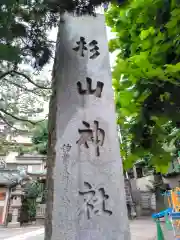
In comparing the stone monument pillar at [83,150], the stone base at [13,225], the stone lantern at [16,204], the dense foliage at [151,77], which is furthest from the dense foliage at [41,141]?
the dense foliage at [151,77]

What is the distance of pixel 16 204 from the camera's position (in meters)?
10.4

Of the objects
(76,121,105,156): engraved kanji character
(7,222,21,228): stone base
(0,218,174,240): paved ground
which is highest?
(76,121,105,156): engraved kanji character

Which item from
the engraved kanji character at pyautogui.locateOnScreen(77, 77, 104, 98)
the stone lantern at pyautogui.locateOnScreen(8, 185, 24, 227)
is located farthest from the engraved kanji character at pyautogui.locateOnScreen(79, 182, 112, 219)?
the stone lantern at pyautogui.locateOnScreen(8, 185, 24, 227)

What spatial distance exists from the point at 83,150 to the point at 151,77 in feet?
3.35

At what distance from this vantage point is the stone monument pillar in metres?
2.03

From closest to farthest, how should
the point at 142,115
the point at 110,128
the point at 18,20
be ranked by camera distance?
the point at 142,115 < the point at 18,20 < the point at 110,128

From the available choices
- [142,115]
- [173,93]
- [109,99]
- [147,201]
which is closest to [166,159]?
[142,115]

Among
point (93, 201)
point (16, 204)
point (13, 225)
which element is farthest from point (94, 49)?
point (13, 225)

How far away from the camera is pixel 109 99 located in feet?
8.71

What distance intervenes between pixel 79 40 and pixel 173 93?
156cm

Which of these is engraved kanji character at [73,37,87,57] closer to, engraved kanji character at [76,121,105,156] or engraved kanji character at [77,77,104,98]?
engraved kanji character at [77,77,104,98]

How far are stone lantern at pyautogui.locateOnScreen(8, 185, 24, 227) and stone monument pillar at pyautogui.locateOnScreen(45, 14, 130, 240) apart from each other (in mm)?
9361

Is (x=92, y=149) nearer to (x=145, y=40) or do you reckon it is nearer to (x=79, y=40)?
(x=145, y=40)

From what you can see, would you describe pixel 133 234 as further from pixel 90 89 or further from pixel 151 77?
pixel 151 77
